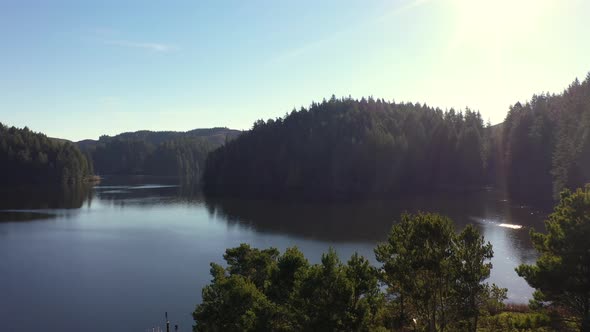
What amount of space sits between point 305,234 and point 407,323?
44.2 meters

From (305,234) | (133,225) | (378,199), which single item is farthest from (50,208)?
(378,199)

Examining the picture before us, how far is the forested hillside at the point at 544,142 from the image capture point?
9731 centimetres

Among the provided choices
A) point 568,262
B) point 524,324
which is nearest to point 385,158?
point 524,324

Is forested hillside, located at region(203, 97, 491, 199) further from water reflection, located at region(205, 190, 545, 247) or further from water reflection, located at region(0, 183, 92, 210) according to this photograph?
water reflection, located at region(0, 183, 92, 210)

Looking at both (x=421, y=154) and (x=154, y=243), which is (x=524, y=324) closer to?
(x=154, y=243)

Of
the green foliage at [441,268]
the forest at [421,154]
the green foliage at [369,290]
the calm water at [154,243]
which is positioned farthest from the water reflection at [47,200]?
the green foliage at [441,268]

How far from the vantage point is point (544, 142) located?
129500 mm

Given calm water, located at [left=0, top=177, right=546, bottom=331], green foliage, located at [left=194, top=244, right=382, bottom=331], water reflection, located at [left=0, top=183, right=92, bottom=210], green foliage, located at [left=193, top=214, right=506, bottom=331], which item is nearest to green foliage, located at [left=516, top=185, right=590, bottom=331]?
green foliage, located at [left=193, top=214, right=506, bottom=331]

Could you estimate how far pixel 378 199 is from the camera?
125 metres

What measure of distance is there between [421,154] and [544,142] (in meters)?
45.5

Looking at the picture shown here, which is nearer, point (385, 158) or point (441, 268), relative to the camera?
point (441, 268)

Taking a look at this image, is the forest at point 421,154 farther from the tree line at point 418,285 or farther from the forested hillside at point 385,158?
the tree line at point 418,285

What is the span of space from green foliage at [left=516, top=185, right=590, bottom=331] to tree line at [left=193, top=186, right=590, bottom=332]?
47mm

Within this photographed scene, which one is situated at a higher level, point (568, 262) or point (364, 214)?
point (568, 262)
